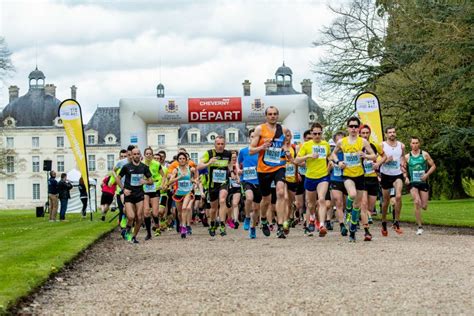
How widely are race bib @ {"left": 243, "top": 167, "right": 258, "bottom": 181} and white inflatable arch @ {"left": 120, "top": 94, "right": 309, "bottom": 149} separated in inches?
519

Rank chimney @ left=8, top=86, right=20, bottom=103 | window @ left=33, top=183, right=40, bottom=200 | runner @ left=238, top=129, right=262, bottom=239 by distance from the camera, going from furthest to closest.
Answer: chimney @ left=8, top=86, right=20, bottom=103 < window @ left=33, top=183, right=40, bottom=200 < runner @ left=238, top=129, right=262, bottom=239

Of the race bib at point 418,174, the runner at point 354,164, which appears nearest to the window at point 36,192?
the race bib at point 418,174

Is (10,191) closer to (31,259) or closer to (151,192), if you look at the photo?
(151,192)

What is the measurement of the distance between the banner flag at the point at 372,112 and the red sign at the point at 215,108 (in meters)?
5.76

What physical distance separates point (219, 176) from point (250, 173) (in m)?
2.31

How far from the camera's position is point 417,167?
Result: 19625 millimetres

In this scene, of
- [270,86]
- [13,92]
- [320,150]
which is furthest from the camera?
[13,92]

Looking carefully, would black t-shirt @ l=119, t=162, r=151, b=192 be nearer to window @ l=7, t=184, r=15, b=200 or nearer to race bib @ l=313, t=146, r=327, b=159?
race bib @ l=313, t=146, r=327, b=159

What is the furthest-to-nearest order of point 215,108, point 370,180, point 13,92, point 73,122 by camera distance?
point 13,92, point 215,108, point 73,122, point 370,180

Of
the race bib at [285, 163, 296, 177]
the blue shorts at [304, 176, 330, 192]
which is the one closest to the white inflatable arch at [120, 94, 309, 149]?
the race bib at [285, 163, 296, 177]

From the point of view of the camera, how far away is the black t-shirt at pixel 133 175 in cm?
1877

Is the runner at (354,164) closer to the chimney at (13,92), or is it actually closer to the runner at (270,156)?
the runner at (270,156)

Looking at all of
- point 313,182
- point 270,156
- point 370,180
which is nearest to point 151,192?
point 313,182

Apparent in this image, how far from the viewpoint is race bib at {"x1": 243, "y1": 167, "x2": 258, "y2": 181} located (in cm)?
1889
